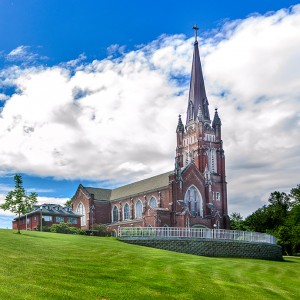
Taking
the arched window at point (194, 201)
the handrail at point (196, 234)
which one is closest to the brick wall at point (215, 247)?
the handrail at point (196, 234)

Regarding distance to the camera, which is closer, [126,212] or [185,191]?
[185,191]

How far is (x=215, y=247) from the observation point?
46219 millimetres

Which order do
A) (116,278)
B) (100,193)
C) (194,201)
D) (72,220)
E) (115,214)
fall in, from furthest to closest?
(100,193)
(115,214)
(194,201)
(72,220)
(116,278)

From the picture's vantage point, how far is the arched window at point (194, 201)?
7181 cm

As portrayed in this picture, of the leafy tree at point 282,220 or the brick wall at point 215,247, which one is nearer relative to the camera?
the brick wall at point 215,247

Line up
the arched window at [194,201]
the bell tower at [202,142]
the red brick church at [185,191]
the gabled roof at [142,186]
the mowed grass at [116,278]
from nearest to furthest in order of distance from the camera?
the mowed grass at [116,278], the red brick church at [185,191], the arched window at [194,201], the gabled roof at [142,186], the bell tower at [202,142]

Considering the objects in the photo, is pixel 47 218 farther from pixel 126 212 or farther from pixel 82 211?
pixel 82 211

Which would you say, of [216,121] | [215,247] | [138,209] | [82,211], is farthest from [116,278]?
[82,211]

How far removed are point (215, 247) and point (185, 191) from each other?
25283mm

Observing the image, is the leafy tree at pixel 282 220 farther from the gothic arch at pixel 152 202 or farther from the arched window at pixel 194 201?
the gothic arch at pixel 152 202

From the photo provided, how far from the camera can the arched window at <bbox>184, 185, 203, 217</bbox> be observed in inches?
2827

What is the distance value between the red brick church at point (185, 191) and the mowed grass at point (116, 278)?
39.6 meters

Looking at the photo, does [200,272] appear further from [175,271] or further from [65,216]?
[65,216]

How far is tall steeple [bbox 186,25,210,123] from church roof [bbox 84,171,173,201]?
14607 millimetres
